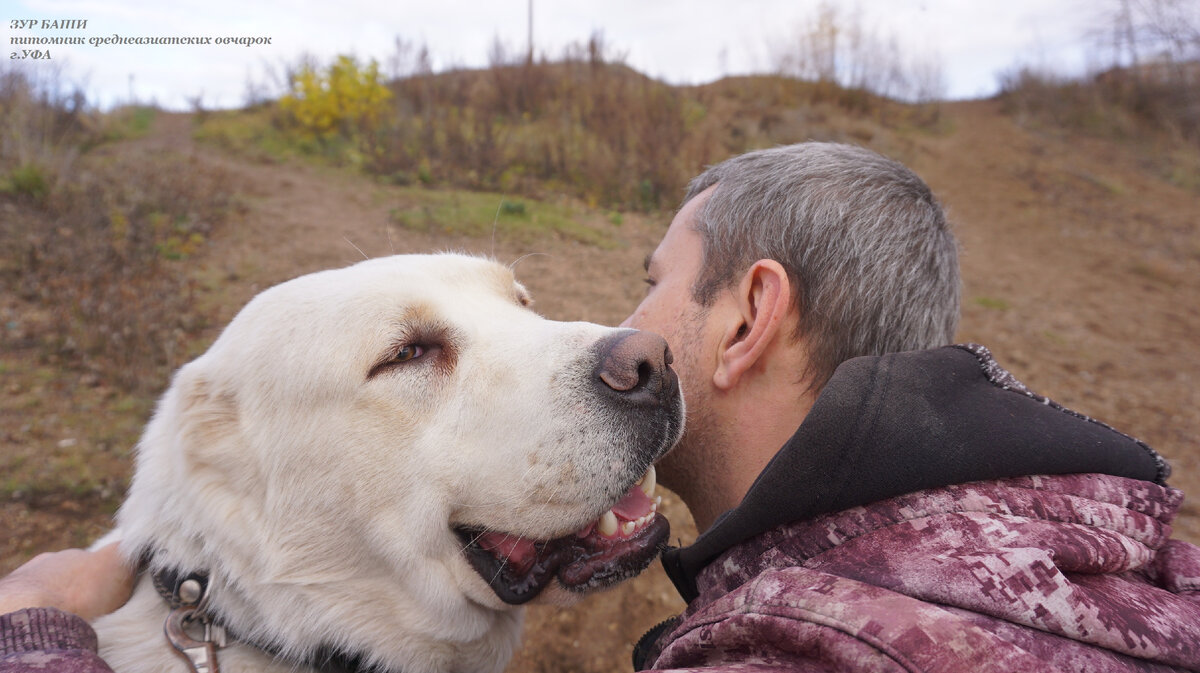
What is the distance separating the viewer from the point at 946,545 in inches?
45.8

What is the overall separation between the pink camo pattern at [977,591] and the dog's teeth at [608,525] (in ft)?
1.63

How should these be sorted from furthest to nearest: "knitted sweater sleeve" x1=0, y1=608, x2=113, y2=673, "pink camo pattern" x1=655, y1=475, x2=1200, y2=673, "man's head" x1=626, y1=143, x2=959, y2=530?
1. "man's head" x1=626, y1=143, x2=959, y2=530
2. "knitted sweater sleeve" x1=0, y1=608, x2=113, y2=673
3. "pink camo pattern" x1=655, y1=475, x2=1200, y2=673

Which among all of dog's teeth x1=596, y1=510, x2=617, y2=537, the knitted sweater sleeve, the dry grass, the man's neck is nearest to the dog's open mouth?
dog's teeth x1=596, y1=510, x2=617, y2=537

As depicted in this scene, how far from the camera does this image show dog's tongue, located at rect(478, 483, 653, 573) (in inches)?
74.1

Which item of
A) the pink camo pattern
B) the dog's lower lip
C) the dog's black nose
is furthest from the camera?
the dog's lower lip

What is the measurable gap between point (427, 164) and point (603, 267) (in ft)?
14.5

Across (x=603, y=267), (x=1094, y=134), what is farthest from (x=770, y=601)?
(x=1094, y=134)

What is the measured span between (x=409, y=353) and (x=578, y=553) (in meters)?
0.76

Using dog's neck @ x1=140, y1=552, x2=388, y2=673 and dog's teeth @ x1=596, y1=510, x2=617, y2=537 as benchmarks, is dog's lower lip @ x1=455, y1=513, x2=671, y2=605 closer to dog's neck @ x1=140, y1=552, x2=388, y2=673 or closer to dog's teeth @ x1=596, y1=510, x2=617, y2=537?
dog's teeth @ x1=596, y1=510, x2=617, y2=537

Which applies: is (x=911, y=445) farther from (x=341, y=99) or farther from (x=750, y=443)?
(x=341, y=99)

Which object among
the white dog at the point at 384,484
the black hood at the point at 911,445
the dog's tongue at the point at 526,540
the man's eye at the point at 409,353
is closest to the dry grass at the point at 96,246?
the white dog at the point at 384,484

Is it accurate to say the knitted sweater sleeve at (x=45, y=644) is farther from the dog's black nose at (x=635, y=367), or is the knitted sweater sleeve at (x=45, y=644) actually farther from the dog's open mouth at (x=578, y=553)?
the dog's black nose at (x=635, y=367)

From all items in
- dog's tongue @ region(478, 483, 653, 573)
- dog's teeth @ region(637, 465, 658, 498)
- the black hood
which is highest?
the black hood

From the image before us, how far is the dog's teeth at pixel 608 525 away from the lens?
6.15 ft
